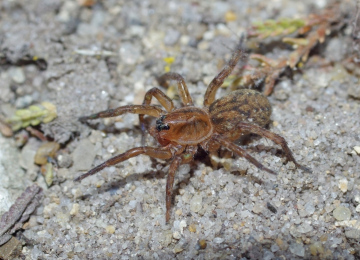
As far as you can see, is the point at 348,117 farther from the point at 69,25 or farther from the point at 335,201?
the point at 69,25

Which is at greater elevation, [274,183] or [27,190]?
[274,183]

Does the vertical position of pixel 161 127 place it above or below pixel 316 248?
above

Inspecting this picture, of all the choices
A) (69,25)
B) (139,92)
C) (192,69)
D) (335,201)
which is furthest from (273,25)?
(69,25)

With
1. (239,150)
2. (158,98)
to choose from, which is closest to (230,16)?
(158,98)

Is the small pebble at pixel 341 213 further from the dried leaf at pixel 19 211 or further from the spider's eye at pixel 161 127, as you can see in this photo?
the dried leaf at pixel 19 211

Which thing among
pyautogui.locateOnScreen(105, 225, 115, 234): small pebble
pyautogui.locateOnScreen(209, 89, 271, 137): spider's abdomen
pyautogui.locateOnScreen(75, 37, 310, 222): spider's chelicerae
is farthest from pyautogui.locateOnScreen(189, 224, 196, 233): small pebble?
pyautogui.locateOnScreen(209, 89, 271, 137): spider's abdomen

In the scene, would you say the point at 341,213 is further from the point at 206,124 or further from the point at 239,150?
the point at 206,124
